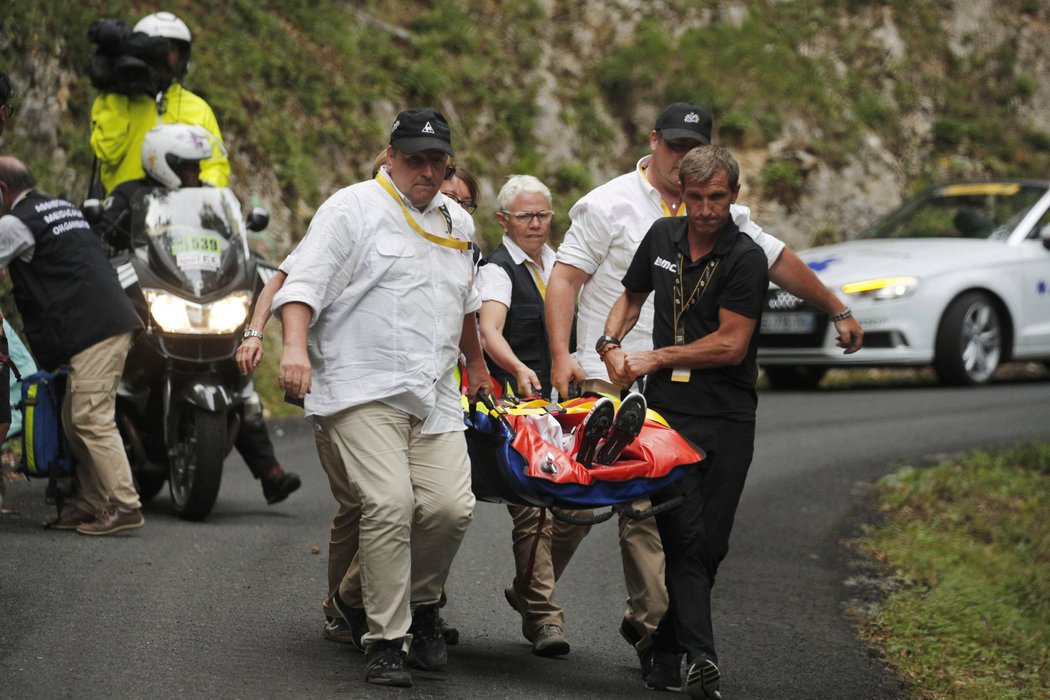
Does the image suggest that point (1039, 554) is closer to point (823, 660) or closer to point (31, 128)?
point (823, 660)

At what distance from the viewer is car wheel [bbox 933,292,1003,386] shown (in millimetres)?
14852

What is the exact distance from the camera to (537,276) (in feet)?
23.2

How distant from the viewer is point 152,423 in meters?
9.05

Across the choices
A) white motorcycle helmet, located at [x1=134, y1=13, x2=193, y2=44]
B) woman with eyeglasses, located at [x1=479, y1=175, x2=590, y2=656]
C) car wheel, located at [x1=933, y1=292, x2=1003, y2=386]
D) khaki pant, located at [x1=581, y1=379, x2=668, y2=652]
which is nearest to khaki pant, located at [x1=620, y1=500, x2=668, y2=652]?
khaki pant, located at [x1=581, y1=379, x2=668, y2=652]

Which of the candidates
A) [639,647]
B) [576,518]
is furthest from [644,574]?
[576,518]

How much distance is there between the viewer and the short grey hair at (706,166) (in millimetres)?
5996

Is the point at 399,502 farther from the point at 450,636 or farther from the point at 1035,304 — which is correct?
the point at 1035,304

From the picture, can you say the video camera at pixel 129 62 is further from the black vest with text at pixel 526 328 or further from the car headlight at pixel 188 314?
the black vest with text at pixel 526 328

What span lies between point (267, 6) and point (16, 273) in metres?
11.2

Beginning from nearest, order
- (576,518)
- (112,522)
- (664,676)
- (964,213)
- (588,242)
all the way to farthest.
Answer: (576,518), (664,676), (588,242), (112,522), (964,213)

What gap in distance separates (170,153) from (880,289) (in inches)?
296

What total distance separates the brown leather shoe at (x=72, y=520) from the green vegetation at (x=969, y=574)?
392cm

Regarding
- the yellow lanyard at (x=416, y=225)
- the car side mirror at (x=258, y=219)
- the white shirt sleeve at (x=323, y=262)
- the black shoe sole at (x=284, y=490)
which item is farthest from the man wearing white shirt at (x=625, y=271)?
the black shoe sole at (x=284, y=490)

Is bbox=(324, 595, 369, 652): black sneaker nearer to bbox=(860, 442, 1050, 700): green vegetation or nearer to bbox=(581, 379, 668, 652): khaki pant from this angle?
bbox=(581, 379, 668, 652): khaki pant
